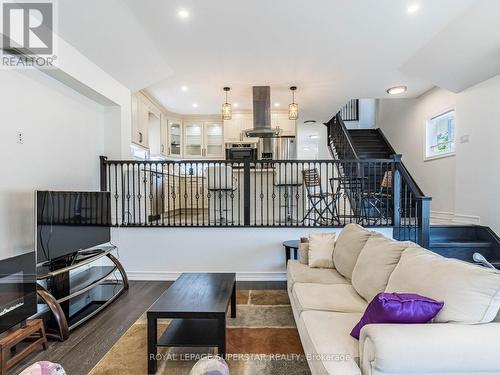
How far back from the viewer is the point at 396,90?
17.6ft

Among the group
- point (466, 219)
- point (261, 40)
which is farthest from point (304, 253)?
point (466, 219)

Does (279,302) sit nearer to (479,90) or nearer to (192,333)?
(192,333)

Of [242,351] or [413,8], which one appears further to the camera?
[413,8]

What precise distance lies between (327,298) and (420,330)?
0.86 metres

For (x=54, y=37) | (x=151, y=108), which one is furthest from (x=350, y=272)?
(x=151, y=108)

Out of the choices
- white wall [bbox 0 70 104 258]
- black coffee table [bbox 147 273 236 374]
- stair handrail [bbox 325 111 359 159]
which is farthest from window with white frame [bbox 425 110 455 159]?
white wall [bbox 0 70 104 258]

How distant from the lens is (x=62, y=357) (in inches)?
82.9

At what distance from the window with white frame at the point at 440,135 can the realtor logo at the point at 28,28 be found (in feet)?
20.2

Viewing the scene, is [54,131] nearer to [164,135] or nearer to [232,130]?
[164,135]

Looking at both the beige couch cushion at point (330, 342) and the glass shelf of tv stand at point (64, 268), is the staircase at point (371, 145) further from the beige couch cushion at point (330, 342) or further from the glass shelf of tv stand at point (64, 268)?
the glass shelf of tv stand at point (64, 268)

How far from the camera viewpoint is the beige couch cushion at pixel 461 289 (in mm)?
1305

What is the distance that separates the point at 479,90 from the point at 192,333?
17.2ft

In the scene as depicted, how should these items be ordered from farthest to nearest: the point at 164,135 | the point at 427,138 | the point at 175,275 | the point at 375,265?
the point at 164,135 → the point at 427,138 → the point at 175,275 → the point at 375,265

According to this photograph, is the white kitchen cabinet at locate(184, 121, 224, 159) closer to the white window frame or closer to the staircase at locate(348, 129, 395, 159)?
the staircase at locate(348, 129, 395, 159)
